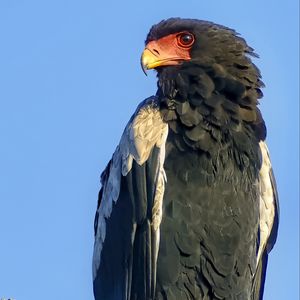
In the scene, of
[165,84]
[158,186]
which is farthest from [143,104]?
[158,186]

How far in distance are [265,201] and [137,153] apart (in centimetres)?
136

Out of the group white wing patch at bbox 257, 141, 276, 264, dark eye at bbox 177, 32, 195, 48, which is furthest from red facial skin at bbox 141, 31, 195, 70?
white wing patch at bbox 257, 141, 276, 264

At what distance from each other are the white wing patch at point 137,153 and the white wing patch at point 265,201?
100cm

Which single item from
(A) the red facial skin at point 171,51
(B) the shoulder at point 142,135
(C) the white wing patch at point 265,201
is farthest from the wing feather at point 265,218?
(A) the red facial skin at point 171,51

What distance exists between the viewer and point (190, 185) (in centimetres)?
905

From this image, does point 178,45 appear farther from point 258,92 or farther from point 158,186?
point 158,186

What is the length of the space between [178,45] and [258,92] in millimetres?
861

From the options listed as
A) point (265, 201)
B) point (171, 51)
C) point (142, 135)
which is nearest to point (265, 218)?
point (265, 201)

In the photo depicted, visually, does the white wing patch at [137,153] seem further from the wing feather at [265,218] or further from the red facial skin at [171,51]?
the wing feather at [265,218]

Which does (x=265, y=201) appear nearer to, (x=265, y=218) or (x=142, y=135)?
(x=265, y=218)

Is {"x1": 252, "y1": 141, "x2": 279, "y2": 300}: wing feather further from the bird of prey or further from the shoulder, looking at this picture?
the shoulder

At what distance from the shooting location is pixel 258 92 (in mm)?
9664

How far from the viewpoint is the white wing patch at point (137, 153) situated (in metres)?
9.13

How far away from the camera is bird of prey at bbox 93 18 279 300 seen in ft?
29.5
